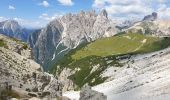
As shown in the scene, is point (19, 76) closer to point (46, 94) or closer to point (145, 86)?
point (46, 94)

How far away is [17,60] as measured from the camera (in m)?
53.0

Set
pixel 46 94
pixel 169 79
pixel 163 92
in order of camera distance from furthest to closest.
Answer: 1. pixel 169 79
2. pixel 163 92
3. pixel 46 94

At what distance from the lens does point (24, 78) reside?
158 ft

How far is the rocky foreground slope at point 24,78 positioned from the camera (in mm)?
41841

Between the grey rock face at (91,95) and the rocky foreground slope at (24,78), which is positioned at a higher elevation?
the rocky foreground slope at (24,78)

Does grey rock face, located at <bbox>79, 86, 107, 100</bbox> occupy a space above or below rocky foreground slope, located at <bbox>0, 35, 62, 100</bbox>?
below

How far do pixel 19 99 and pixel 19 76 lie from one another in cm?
1282

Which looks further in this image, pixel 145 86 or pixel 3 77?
pixel 145 86

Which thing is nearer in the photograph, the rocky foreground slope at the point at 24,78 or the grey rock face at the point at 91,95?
the rocky foreground slope at the point at 24,78

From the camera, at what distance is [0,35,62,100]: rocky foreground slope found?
4184cm

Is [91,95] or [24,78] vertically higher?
[24,78]

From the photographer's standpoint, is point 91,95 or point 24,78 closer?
point 91,95

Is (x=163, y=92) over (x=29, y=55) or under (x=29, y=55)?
under

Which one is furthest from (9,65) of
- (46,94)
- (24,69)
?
(46,94)
